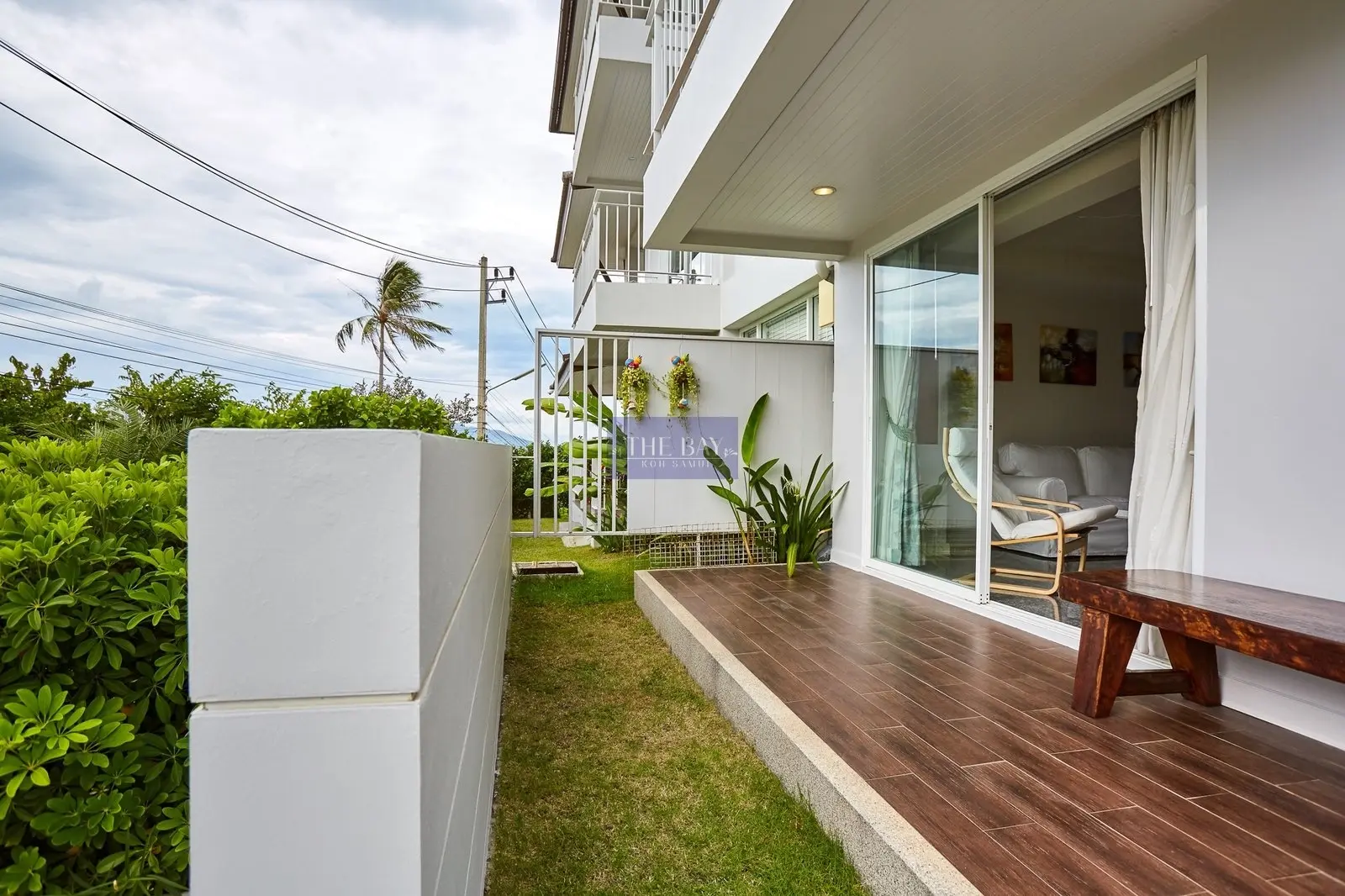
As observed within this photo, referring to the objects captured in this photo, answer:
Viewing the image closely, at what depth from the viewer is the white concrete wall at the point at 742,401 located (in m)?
5.94

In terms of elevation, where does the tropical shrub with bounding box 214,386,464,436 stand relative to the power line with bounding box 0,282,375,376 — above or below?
below

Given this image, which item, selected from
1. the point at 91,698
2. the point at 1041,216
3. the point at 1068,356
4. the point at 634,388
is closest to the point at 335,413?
the point at 91,698

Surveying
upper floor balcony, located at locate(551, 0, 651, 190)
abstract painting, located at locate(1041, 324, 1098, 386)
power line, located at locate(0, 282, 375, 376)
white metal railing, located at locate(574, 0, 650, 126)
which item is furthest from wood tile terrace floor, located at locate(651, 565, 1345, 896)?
power line, located at locate(0, 282, 375, 376)

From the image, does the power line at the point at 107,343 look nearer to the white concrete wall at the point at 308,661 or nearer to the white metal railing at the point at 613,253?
the white metal railing at the point at 613,253

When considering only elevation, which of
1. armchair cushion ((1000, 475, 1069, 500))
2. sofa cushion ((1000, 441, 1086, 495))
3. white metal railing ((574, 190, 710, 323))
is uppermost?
white metal railing ((574, 190, 710, 323))

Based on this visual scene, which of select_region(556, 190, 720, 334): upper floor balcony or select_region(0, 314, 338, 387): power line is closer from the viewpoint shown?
select_region(556, 190, 720, 334): upper floor balcony

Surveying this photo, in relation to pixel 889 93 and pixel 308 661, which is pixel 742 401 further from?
pixel 308 661

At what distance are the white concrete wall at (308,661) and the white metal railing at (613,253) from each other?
7.13m

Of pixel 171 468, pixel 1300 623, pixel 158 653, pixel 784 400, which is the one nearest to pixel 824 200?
pixel 784 400

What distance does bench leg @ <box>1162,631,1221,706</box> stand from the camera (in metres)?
2.51

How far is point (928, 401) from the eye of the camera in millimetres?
4477

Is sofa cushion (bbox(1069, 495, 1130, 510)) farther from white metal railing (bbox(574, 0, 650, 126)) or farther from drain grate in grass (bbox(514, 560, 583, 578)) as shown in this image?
white metal railing (bbox(574, 0, 650, 126))

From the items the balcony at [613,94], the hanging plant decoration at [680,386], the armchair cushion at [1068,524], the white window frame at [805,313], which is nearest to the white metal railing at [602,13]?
the balcony at [613,94]

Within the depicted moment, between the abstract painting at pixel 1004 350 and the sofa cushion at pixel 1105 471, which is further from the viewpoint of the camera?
the abstract painting at pixel 1004 350
